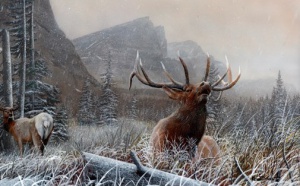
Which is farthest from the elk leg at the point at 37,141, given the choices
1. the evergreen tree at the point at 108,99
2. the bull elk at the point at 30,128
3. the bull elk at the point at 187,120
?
the bull elk at the point at 187,120

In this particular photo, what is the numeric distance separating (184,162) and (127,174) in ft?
1.56

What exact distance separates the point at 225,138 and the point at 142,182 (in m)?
1.07

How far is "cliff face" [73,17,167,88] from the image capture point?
3.20 metres

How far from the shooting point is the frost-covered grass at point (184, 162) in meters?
1.45

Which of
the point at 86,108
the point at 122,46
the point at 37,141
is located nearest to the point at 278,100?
the point at 122,46

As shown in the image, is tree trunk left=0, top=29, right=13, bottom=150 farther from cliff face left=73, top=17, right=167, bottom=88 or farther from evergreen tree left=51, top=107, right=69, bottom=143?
cliff face left=73, top=17, right=167, bottom=88

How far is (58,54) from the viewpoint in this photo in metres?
3.23

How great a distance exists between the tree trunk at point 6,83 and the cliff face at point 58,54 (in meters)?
0.12

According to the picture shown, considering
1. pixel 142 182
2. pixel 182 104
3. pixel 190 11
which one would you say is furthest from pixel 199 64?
pixel 142 182

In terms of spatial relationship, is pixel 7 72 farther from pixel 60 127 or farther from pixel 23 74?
pixel 60 127

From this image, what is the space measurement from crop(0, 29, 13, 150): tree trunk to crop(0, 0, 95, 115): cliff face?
117 millimetres

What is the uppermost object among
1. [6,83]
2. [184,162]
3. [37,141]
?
[6,83]

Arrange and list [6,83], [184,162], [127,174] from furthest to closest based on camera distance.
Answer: [6,83] → [184,162] → [127,174]

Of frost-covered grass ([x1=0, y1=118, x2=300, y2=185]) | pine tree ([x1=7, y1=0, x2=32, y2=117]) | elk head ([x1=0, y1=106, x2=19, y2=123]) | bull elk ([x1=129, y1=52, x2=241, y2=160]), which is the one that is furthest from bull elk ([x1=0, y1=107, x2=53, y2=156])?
bull elk ([x1=129, y1=52, x2=241, y2=160])
